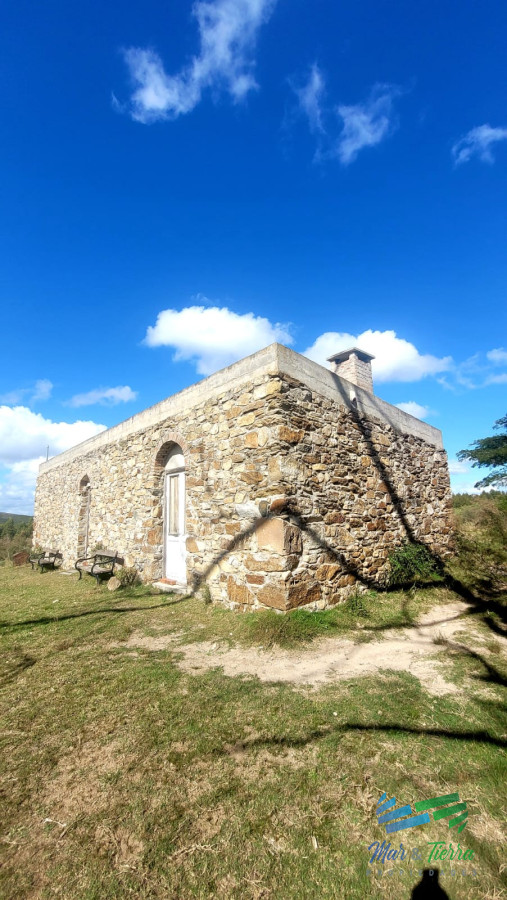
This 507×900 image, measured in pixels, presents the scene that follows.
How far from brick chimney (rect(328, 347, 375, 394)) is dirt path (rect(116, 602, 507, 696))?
17.9 feet

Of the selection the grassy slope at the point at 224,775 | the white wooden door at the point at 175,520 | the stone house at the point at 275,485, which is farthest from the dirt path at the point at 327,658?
the white wooden door at the point at 175,520

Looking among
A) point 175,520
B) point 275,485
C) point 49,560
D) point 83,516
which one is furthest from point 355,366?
point 49,560

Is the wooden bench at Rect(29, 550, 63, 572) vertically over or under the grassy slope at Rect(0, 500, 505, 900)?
over

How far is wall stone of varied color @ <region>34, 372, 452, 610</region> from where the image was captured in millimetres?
5199

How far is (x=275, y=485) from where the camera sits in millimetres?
5152

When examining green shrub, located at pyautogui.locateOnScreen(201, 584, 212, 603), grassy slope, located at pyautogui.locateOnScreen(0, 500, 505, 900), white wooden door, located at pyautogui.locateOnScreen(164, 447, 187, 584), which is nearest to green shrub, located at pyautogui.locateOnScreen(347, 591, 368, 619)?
grassy slope, located at pyautogui.locateOnScreen(0, 500, 505, 900)

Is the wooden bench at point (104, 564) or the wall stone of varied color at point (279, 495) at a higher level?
the wall stone of varied color at point (279, 495)

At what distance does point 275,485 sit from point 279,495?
0.15 metres

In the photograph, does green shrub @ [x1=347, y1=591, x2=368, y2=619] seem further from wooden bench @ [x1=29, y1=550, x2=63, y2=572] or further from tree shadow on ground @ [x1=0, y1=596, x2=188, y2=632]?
Result: wooden bench @ [x1=29, y1=550, x2=63, y2=572]

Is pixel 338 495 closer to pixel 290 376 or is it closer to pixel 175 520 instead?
pixel 290 376

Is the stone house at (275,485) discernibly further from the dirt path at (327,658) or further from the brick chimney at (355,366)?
the dirt path at (327,658)

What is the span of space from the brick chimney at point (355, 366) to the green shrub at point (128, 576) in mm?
6404

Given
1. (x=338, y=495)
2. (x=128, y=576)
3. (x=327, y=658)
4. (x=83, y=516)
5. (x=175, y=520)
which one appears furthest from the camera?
(x=83, y=516)

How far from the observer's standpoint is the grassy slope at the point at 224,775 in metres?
1.67
